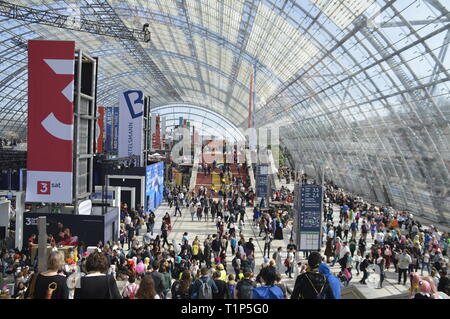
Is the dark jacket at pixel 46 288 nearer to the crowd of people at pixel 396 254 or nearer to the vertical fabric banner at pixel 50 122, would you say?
the crowd of people at pixel 396 254

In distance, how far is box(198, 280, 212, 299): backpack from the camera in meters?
6.12

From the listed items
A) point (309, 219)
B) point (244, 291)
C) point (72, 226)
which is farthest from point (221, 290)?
point (72, 226)

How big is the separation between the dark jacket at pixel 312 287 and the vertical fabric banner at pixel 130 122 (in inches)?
901

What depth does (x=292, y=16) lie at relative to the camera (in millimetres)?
25016

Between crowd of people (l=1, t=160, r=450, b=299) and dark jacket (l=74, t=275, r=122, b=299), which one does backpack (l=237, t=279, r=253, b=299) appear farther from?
dark jacket (l=74, t=275, r=122, b=299)

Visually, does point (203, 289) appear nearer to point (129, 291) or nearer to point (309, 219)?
point (129, 291)

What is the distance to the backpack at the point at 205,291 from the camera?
241 inches

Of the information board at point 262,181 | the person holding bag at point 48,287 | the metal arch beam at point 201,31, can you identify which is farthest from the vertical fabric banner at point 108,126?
the person holding bag at point 48,287

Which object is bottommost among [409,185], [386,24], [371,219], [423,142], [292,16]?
[371,219]

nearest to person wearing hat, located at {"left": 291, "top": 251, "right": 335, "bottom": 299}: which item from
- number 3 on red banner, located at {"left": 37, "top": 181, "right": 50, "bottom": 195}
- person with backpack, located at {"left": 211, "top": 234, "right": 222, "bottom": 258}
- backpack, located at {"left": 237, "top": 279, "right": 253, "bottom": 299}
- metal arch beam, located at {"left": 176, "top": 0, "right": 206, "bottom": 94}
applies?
backpack, located at {"left": 237, "top": 279, "right": 253, "bottom": 299}

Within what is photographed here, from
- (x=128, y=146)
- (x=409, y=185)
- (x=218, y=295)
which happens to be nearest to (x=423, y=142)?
(x=409, y=185)

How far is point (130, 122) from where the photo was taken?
86.9 feet
